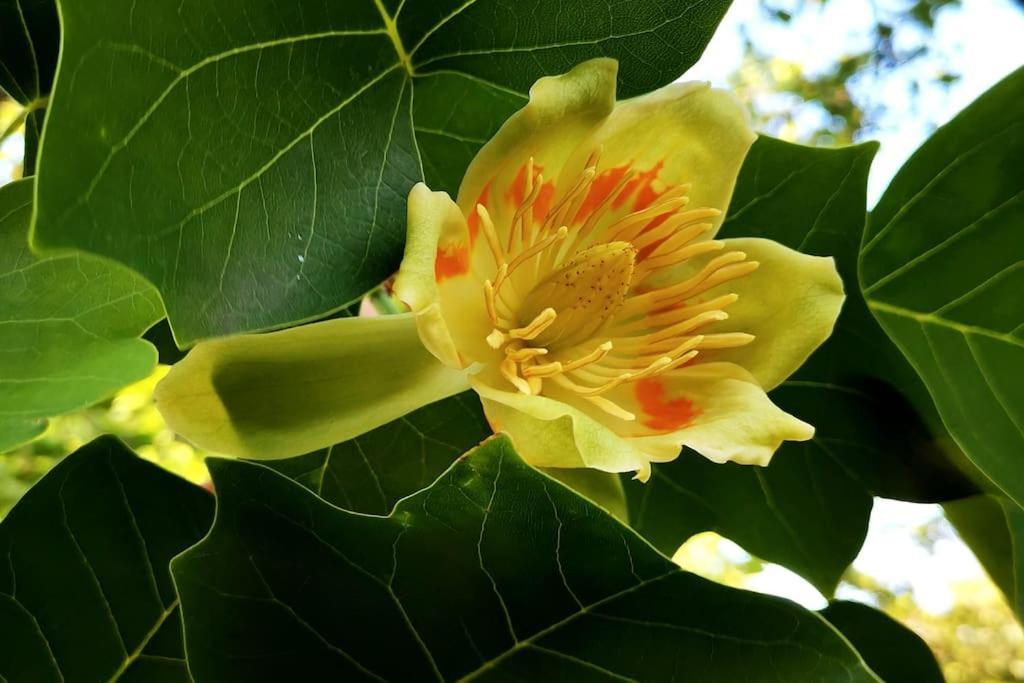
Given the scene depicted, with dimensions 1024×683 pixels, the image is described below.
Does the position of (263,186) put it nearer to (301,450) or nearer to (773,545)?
(301,450)

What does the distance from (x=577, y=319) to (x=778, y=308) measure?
0.45 feet

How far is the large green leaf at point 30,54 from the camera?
→ 60cm

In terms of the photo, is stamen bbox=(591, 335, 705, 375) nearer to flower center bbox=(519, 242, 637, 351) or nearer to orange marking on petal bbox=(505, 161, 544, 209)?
flower center bbox=(519, 242, 637, 351)

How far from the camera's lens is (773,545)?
0.79 meters

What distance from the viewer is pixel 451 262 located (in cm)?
56

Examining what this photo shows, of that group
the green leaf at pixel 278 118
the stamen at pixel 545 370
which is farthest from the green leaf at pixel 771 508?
the green leaf at pixel 278 118

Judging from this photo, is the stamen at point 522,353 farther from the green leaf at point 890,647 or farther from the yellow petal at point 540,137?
the green leaf at point 890,647

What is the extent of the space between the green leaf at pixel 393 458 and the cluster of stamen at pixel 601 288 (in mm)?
80

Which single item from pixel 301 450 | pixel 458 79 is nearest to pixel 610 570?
pixel 301 450

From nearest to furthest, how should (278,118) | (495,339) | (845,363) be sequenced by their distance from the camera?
(278,118)
(495,339)
(845,363)

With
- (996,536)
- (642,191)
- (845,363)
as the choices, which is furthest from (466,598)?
(996,536)

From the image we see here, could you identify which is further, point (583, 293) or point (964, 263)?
point (964, 263)

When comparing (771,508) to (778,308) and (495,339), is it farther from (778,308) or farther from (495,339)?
(495,339)

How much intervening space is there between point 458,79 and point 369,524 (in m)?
0.29
